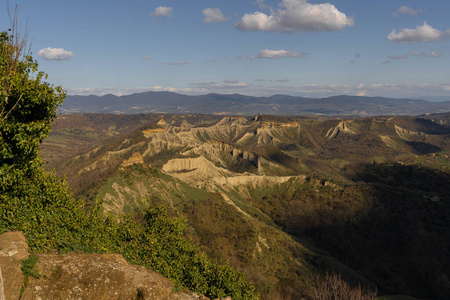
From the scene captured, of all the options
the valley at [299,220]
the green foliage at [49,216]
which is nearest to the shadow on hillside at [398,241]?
the valley at [299,220]

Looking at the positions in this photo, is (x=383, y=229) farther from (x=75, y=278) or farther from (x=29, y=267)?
(x=29, y=267)

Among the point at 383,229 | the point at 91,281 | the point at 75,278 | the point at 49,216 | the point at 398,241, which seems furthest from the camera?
the point at 383,229

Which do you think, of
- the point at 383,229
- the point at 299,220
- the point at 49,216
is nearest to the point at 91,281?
the point at 49,216

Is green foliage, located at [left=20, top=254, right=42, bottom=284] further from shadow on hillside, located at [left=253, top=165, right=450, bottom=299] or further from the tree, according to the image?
shadow on hillside, located at [left=253, top=165, right=450, bottom=299]

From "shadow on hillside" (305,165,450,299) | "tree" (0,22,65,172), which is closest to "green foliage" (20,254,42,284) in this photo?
"tree" (0,22,65,172)

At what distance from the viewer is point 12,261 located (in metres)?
15.3

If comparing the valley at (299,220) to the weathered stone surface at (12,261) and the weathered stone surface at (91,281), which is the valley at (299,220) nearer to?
the weathered stone surface at (91,281)

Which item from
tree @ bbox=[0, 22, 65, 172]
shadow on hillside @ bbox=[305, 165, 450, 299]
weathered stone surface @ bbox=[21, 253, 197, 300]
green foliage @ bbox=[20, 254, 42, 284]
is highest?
tree @ bbox=[0, 22, 65, 172]

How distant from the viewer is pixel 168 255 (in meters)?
28.6

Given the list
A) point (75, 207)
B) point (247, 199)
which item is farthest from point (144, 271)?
point (247, 199)

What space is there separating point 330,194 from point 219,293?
125m

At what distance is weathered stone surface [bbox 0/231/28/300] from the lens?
563 inches

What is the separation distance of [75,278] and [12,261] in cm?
370

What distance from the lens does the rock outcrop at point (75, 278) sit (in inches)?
590
